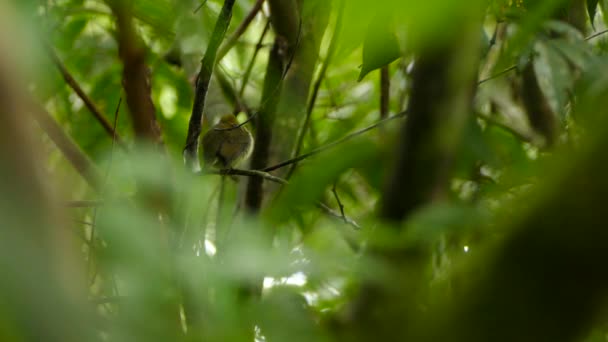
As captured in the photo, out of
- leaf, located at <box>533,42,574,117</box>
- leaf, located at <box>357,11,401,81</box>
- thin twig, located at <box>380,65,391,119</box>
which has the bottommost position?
leaf, located at <box>357,11,401,81</box>

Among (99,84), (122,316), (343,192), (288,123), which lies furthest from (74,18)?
(122,316)

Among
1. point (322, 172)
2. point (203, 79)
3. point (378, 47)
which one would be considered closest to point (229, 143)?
point (203, 79)

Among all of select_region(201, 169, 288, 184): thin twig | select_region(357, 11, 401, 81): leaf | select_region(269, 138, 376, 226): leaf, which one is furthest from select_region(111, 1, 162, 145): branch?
select_region(201, 169, 288, 184): thin twig

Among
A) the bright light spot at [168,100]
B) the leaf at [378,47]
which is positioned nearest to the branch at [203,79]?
the leaf at [378,47]

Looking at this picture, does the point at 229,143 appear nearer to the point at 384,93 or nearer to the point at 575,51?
the point at 384,93

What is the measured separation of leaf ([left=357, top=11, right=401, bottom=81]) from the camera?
1396mm

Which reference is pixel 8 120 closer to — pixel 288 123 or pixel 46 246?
pixel 46 246

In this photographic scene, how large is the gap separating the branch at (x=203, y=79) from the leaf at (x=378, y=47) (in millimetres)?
262

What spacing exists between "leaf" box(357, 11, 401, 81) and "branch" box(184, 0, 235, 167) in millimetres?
262

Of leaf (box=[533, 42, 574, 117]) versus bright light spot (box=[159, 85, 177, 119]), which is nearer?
leaf (box=[533, 42, 574, 117])

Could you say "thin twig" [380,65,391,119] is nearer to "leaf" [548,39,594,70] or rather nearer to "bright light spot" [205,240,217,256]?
"bright light spot" [205,240,217,256]

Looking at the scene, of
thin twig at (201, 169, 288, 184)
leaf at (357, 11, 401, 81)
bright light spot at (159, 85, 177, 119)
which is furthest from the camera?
bright light spot at (159, 85, 177, 119)

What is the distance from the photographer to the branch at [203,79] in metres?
1.54

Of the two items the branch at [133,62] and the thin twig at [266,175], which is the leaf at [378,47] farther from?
the branch at [133,62]
